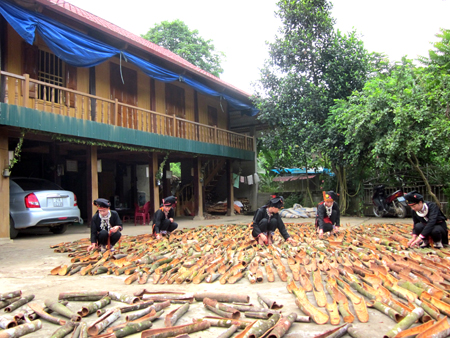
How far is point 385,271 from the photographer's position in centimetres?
418

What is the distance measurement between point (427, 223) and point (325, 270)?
2.50m

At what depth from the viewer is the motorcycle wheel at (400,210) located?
13031 mm

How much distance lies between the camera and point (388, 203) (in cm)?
1334

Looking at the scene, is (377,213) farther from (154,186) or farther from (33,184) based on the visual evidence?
(33,184)

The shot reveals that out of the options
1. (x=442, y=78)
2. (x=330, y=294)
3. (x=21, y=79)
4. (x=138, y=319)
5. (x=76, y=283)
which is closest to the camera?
(x=138, y=319)

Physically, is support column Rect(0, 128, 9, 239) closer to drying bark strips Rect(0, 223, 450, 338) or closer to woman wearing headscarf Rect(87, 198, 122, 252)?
drying bark strips Rect(0, 223, 450, 338)

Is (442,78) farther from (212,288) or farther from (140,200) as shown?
(140,200)

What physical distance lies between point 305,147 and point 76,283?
10.9m

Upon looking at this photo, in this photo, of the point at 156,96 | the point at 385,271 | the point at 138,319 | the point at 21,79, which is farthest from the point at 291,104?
the point at 138,319

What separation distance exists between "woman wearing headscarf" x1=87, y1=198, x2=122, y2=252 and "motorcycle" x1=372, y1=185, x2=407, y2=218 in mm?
10169

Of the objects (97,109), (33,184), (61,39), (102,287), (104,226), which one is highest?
(61,39)

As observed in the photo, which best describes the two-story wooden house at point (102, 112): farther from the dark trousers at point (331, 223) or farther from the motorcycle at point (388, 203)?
the dark trousers at point (331, 223)

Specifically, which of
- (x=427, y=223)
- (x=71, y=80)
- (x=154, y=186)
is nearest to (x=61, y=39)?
(x=71, y=80)

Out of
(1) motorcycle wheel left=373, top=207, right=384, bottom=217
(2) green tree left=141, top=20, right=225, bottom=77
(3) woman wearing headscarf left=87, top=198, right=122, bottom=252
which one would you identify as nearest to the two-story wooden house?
(3) woman wearing headscarf left=87, top=198, right=122, bottom=252
